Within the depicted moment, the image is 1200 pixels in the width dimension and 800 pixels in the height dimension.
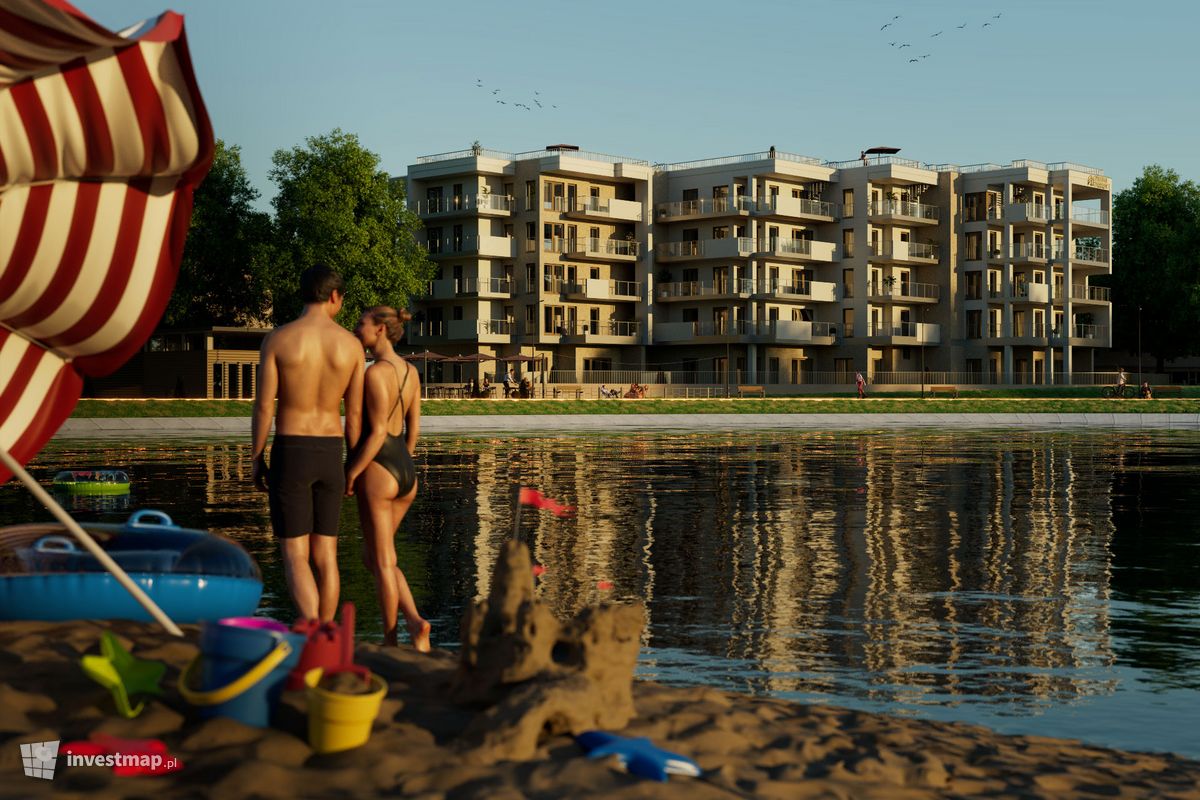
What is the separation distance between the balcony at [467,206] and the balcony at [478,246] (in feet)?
4.86

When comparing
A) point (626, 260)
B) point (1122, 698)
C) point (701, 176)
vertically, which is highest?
point (701, 176)

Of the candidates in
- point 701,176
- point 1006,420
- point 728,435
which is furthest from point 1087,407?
point 701,176

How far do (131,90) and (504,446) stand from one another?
2898 centimetres

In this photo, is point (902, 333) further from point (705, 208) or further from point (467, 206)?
point (467, 206)

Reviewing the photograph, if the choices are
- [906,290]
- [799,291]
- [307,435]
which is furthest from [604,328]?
[307,435]

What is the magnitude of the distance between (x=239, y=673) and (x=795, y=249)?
269 feet

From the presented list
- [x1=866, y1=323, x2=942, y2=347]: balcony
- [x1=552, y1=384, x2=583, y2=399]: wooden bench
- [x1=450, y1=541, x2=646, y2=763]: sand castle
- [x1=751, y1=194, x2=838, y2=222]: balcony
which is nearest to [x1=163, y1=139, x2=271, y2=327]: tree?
[x1=552, y1=384, x2=583, y2=399]: wooden bench

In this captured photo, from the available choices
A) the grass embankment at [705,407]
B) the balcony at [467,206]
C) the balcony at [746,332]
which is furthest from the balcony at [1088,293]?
the balcony at [467,206]

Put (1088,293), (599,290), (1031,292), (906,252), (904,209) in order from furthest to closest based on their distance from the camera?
1. (1088,293)
2. (1031,292)
3. (906,252)
4. (904,209)
5. (599,290)

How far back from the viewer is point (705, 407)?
2265 inches

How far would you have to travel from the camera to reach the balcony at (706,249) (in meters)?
83.0

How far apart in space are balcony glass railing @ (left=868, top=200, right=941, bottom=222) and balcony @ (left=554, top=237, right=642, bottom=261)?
14954 mm

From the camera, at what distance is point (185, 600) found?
715 cm

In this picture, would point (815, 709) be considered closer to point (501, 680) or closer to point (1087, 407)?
point (501, 680)
